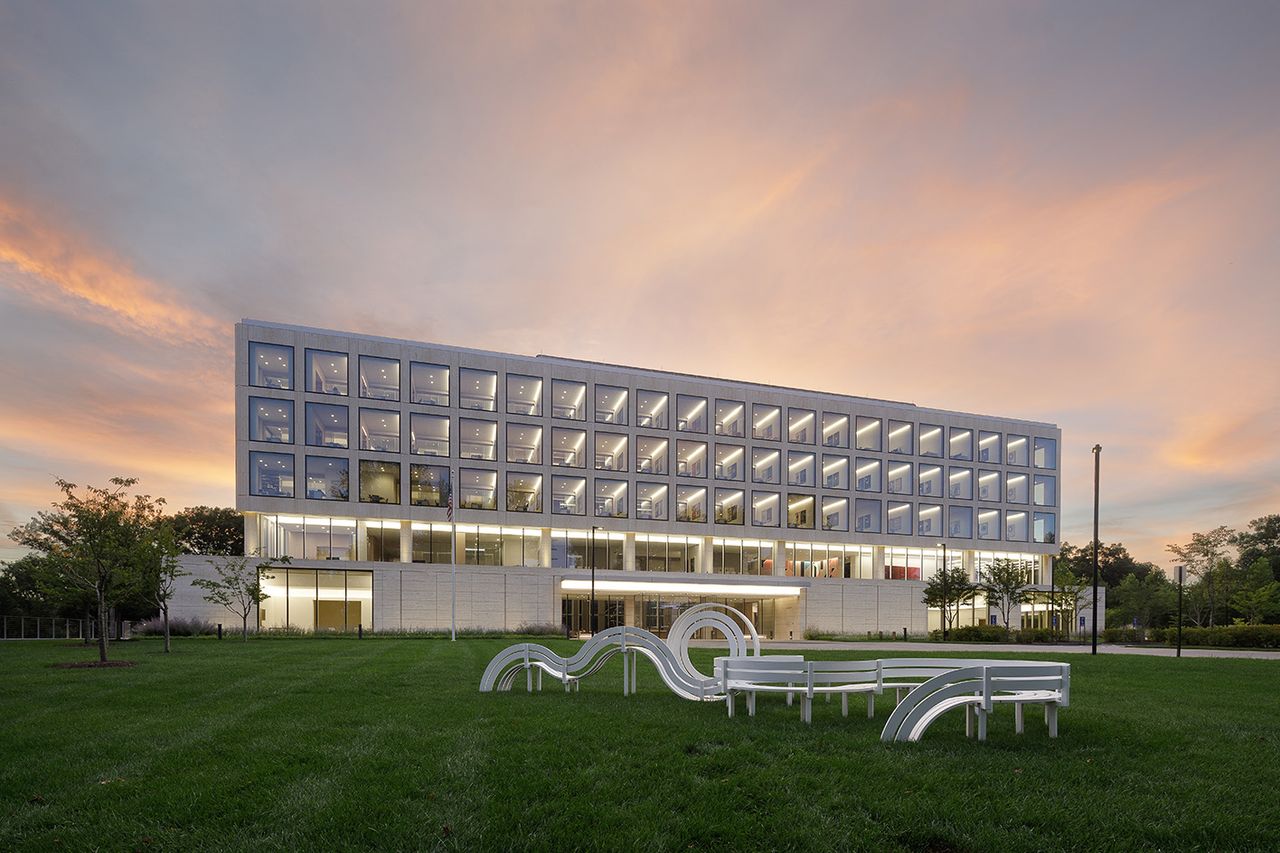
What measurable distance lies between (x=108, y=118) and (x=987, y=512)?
72794 millimetres

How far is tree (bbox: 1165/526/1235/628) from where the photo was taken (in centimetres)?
7044

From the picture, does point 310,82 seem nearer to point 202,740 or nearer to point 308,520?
point 202,740

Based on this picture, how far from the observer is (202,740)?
9.23 m

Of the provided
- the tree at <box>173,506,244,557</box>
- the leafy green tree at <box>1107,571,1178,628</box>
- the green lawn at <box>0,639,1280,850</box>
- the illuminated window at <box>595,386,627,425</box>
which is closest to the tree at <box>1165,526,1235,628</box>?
the leafy green tree at <box>1107,571,1178,628</box>

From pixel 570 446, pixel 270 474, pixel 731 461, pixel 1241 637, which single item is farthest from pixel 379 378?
pixel 1241 637

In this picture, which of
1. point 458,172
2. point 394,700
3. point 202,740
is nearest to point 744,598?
point 458,172

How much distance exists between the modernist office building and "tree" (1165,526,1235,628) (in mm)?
11765

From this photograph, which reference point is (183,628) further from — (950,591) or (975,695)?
(950,591)

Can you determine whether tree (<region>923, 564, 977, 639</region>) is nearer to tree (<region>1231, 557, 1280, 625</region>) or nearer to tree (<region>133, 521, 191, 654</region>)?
tree (<region>1231, 557, 1280, 625</region>)

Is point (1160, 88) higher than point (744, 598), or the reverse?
point (1160, 88)

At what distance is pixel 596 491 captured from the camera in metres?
Result: 59.7

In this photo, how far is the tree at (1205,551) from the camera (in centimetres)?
→ 7044

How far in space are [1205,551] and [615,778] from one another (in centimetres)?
8409

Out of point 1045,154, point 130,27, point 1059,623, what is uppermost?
point 130,27
